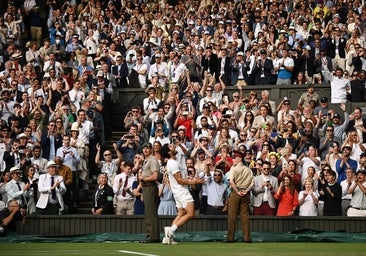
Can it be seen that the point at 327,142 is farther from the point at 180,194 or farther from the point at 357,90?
the point at 180,194

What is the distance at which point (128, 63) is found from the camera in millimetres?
33625

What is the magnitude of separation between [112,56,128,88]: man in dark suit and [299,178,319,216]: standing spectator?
971 centimetres

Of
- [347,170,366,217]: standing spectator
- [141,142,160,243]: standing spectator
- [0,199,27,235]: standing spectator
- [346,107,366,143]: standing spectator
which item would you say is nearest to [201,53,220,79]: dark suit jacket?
[346,107,366,143]: standing spectator

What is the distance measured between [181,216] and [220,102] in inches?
367

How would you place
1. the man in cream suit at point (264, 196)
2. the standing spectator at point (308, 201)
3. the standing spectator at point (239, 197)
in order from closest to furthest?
the standing spectator at point (239, 197) → the standing spectator at point (308, 201) → the man in cream suit at point (264, 196)

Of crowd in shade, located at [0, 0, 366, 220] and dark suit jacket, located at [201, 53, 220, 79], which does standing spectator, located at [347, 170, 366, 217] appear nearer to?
crowd in shade, located at [0, 0, 366, 220]

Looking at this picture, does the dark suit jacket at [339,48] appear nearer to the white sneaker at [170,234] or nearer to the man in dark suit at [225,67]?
the man in dark suit at [225,67]

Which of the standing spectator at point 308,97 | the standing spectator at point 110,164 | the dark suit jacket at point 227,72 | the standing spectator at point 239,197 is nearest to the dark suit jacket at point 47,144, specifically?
the standing spectator at point 110,164

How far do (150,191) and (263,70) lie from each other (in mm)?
10743

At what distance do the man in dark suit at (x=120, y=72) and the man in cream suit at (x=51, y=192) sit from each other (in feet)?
22.7

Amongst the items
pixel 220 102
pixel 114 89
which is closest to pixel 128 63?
pixel 114 89

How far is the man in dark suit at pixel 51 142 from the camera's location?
94.2ft

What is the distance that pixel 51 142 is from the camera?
94.5ft

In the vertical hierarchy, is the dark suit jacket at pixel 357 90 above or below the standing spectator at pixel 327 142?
above
